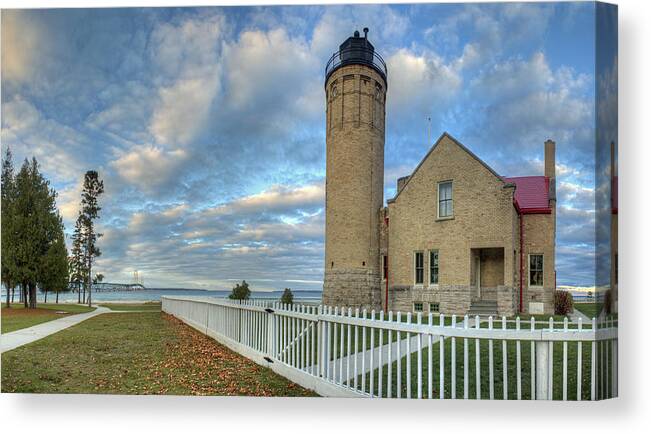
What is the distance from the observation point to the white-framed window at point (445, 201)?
9695mm

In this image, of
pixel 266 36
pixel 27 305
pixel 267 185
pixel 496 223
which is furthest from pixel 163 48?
pixel 496 223

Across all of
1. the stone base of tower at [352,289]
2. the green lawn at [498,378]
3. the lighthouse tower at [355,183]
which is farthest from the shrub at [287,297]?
the lighthouse tower at [355,183]

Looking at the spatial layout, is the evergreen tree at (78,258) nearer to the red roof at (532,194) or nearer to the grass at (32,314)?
the grass at (32,314)

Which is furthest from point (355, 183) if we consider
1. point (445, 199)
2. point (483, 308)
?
point (483, 308)

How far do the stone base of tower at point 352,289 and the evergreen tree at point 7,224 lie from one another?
5053 millimetres

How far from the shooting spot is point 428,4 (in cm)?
577

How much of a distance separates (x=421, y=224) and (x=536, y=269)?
10.5ft

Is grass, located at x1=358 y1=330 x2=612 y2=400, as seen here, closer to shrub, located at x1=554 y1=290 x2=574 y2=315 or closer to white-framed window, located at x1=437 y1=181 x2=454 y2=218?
shrub, located at x1=554 y1=290 x2=574 y2=315

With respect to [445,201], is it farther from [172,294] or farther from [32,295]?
[32,295]

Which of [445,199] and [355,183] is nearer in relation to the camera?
[445,199]

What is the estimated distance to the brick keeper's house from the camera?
7438mm

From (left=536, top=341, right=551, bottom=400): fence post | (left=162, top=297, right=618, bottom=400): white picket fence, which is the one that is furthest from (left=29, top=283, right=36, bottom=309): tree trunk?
(left=536, top=341, right=551, bottom=400): fence post

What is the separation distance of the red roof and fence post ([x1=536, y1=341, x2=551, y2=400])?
2907 millimetres

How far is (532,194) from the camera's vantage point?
7492 mm
